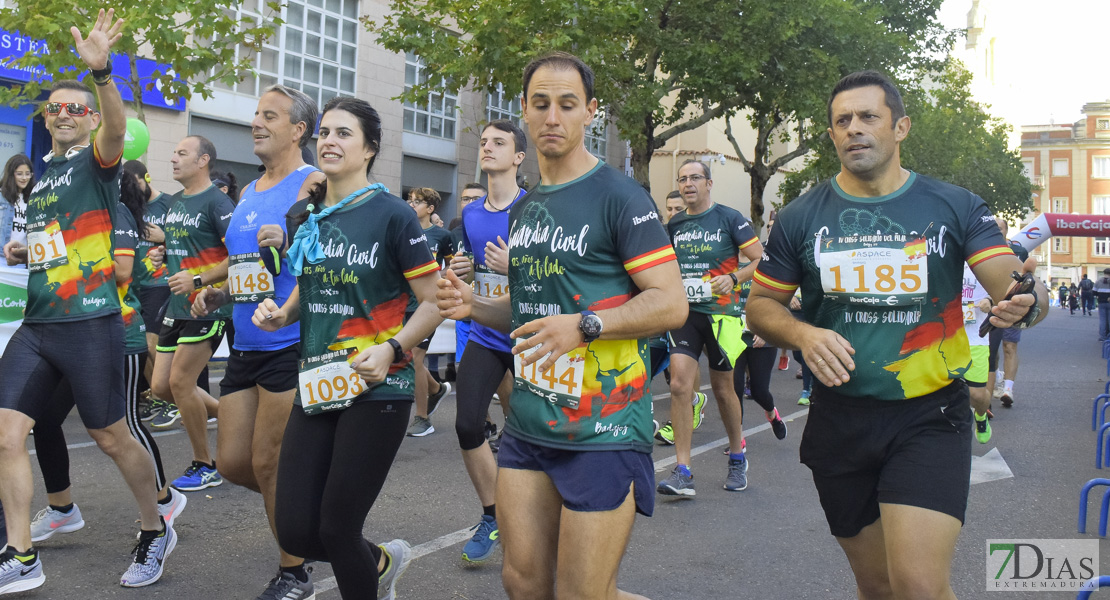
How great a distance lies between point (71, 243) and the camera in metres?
4.59

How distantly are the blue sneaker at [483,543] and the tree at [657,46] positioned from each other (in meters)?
11.0

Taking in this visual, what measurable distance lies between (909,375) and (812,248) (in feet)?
1.74

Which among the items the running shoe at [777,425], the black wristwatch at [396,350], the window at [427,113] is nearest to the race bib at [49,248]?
the black wristwatch at [396,350]

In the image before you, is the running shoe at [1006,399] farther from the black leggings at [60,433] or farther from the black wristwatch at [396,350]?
the black wristwatch at [396,350]

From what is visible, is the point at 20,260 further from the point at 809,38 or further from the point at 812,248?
the point at 809,38

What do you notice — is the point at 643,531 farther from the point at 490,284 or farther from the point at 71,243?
the point at 71,243

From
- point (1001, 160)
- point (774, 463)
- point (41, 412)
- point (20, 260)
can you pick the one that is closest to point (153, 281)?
point (20, 260)

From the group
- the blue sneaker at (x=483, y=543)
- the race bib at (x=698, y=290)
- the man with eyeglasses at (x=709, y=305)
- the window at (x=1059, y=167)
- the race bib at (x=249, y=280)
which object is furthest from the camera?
the window at (x=1059, y=167)

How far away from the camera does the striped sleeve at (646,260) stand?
3.04 meters

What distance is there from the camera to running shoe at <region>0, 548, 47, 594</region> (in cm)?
418

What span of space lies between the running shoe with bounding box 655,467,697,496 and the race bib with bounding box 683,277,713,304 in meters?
1.34

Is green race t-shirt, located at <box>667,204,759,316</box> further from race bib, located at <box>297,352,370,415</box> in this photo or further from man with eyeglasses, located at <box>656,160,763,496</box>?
race bib, located at <box>297,352,370,415</box>

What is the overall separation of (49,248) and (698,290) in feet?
14.3

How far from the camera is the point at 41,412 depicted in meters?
4.51
